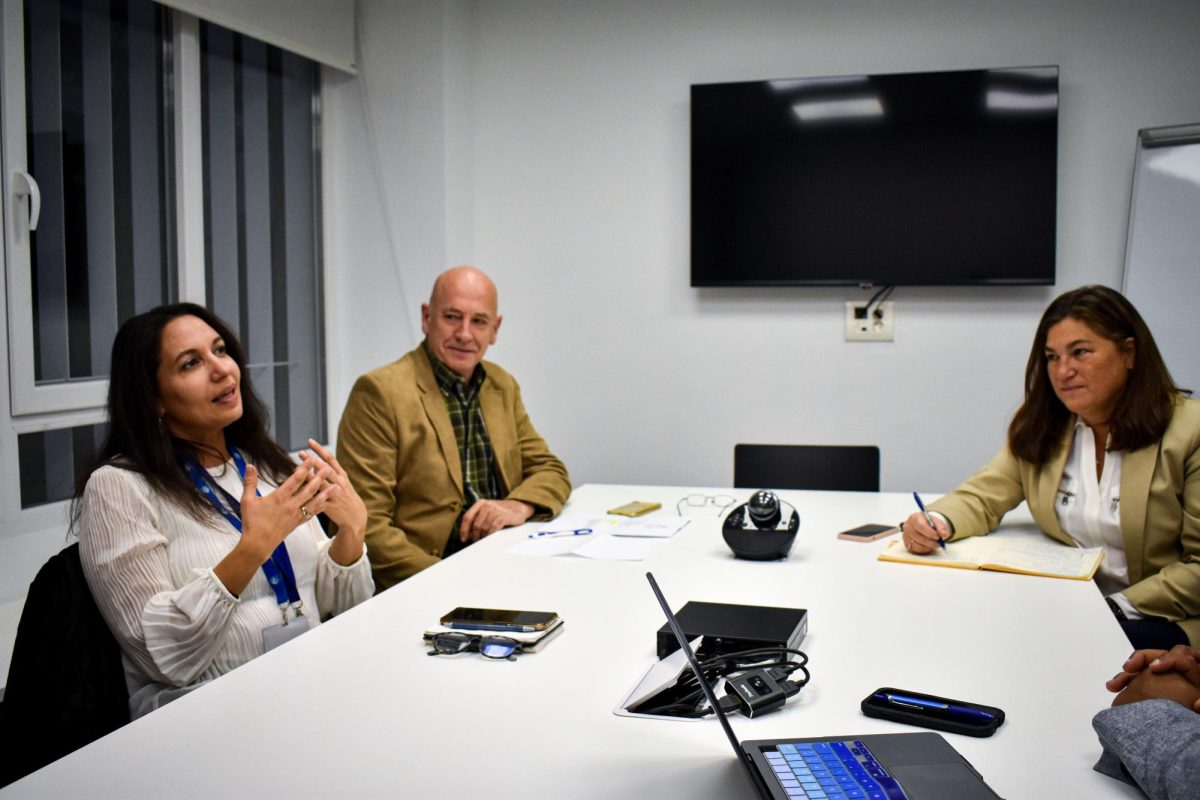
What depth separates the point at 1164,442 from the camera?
2.25 meters

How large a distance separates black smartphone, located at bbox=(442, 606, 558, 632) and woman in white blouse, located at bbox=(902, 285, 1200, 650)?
39.4 inches

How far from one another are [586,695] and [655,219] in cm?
306

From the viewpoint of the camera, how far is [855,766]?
1135 millimetres

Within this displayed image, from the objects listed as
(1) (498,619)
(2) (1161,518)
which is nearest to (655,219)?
(2) (1161,518)

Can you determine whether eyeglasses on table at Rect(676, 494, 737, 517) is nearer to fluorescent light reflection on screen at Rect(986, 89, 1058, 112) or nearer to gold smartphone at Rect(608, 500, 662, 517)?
gold smartphone at Rect(608, 500, 662, 517)

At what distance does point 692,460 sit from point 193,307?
2.54 m

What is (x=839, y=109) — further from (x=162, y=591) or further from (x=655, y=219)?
(x=162, y=591)

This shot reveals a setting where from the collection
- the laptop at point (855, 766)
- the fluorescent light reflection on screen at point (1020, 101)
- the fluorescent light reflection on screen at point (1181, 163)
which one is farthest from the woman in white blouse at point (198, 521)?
the fluorescent light reflection on screen at point (1181, 163)

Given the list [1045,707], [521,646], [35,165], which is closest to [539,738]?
[521,646]

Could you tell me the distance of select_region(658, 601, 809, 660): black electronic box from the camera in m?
1.56

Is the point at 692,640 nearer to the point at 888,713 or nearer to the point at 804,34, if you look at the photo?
the point at 888,713

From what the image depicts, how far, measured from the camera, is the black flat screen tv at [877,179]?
3811 mm

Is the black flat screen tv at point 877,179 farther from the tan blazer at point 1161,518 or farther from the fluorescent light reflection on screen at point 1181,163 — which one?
the tan blazer at point 1161,518

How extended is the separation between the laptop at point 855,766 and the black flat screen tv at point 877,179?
299 cm
